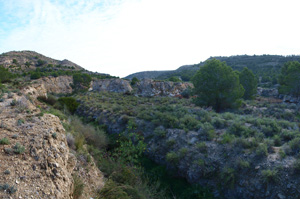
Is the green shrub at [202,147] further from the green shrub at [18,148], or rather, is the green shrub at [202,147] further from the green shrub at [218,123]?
the green shrub at [18,148]

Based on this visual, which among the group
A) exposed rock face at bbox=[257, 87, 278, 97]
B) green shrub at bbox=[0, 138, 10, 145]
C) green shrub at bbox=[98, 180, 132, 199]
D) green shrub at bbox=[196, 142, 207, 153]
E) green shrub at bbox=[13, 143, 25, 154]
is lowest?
exposed rock face at bbox=[257, 87, 278, 97]

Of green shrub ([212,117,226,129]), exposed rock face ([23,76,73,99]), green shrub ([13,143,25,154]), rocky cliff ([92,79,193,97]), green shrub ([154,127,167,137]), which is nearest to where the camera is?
green shrub ([13,143,25,154])

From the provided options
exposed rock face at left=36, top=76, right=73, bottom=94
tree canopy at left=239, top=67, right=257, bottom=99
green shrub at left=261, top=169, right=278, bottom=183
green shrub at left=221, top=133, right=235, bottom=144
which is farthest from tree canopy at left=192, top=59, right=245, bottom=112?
exposed rock face at left=36, top=76, right=73, bottom=94

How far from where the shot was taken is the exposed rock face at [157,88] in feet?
119

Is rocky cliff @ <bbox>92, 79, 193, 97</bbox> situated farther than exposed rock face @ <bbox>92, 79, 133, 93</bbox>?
No

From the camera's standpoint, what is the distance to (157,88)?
37.4 m

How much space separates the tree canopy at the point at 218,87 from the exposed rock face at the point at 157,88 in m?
15.2

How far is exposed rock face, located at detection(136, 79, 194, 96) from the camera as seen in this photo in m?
36.4

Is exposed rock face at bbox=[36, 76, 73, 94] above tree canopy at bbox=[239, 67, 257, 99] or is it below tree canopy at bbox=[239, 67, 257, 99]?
above

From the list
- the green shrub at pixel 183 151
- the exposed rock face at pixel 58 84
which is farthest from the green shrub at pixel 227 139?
the exposed rock face at pixel 58 84

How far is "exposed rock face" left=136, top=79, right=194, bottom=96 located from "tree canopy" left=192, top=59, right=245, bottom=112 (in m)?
15.2

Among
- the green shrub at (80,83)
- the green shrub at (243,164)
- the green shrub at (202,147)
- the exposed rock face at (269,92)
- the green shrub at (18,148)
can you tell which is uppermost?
the green shrub at (80,83)

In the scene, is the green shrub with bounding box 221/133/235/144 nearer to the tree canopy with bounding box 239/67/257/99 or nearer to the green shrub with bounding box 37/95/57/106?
the green shrub with bounding box 37/95/57/106

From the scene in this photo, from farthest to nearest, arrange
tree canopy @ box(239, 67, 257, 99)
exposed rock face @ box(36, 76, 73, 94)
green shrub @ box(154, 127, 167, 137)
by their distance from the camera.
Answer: exposed rock face @ box(36, 76, 73, 94), tree canopy @ box(239, 67, 257, 99), green shrub @ box(154, 127, 167, 137)
